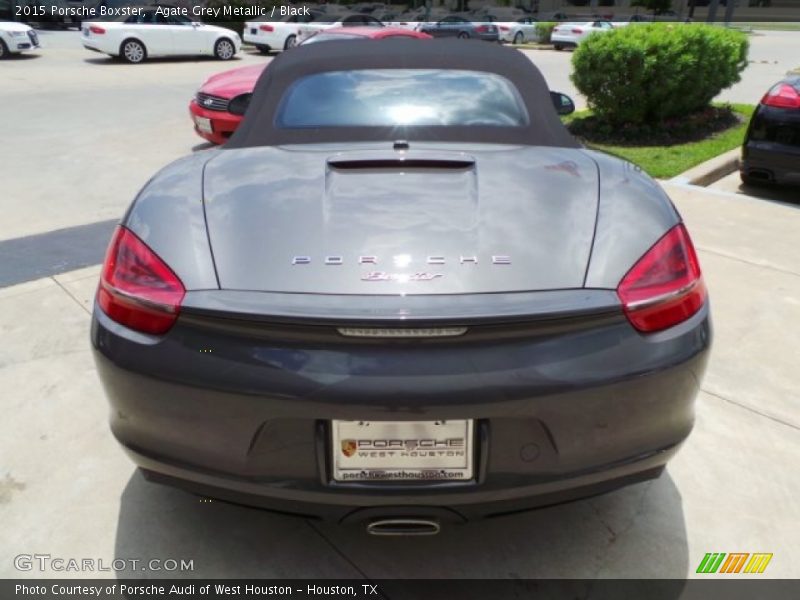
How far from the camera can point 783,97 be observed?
5.79 m

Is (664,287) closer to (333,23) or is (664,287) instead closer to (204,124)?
(204,124)

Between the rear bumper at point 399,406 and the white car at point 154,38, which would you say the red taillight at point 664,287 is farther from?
the white car at point 154,38

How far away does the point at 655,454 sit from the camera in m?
1.87

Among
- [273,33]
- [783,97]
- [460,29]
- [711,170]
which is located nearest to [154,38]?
[273,33]

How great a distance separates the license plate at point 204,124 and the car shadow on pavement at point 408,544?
563 cm

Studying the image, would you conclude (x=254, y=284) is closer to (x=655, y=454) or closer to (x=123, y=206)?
(x=655, y=454)

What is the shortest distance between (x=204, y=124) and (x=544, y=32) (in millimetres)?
30042

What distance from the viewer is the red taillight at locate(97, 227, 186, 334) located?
1765mm

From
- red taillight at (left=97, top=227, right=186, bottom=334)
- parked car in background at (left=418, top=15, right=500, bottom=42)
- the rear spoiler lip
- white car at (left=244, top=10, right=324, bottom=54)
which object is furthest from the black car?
parked car in background at (left=418, top=15, right=500, bottom=42)

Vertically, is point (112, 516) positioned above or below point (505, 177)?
below

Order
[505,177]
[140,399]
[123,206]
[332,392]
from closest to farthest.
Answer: [332,392], [140,399], [505,177], [123,206]

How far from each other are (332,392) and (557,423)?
0.57m

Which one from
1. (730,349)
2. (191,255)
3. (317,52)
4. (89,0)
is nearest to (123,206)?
(317,52)

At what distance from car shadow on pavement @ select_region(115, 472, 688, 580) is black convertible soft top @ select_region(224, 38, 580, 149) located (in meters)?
1.39
